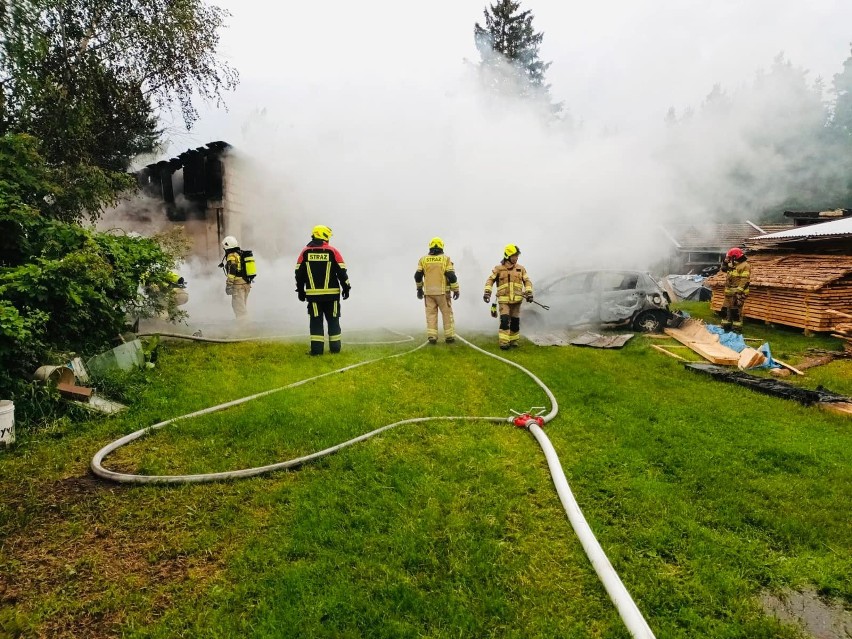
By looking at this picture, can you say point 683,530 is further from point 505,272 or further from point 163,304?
point 163,304

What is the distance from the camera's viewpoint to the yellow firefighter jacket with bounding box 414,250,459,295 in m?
7.68

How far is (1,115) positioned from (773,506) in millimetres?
11499

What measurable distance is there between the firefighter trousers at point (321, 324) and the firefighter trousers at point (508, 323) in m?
2.90

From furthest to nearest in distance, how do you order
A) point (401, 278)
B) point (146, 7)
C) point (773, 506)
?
point (401, 278)
point (146, 7)
point (773, 506)

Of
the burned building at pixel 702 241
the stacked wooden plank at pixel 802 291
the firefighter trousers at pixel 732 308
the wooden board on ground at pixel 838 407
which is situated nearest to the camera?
the wooden board on ground at pixel 838 407

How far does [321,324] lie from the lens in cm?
668

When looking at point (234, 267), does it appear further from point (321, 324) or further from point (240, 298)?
point (321, 324)

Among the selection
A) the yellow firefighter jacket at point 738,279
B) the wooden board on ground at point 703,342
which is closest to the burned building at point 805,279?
the yellow firefighter jacket at point 738,279

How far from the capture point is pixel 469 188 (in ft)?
45.1

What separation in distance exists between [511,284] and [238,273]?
530 centimetres

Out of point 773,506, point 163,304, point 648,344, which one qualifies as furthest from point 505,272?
point 163,304

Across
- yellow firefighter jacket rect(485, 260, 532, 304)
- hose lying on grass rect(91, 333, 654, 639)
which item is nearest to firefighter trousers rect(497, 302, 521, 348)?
yellow firefighter jacket rect(485, 260, 532, 304)

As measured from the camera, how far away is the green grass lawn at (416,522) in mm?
1991

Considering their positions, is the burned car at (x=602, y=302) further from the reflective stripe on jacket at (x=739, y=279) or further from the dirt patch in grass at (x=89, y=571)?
the dirt patch in grass at (x=89, y=571)
